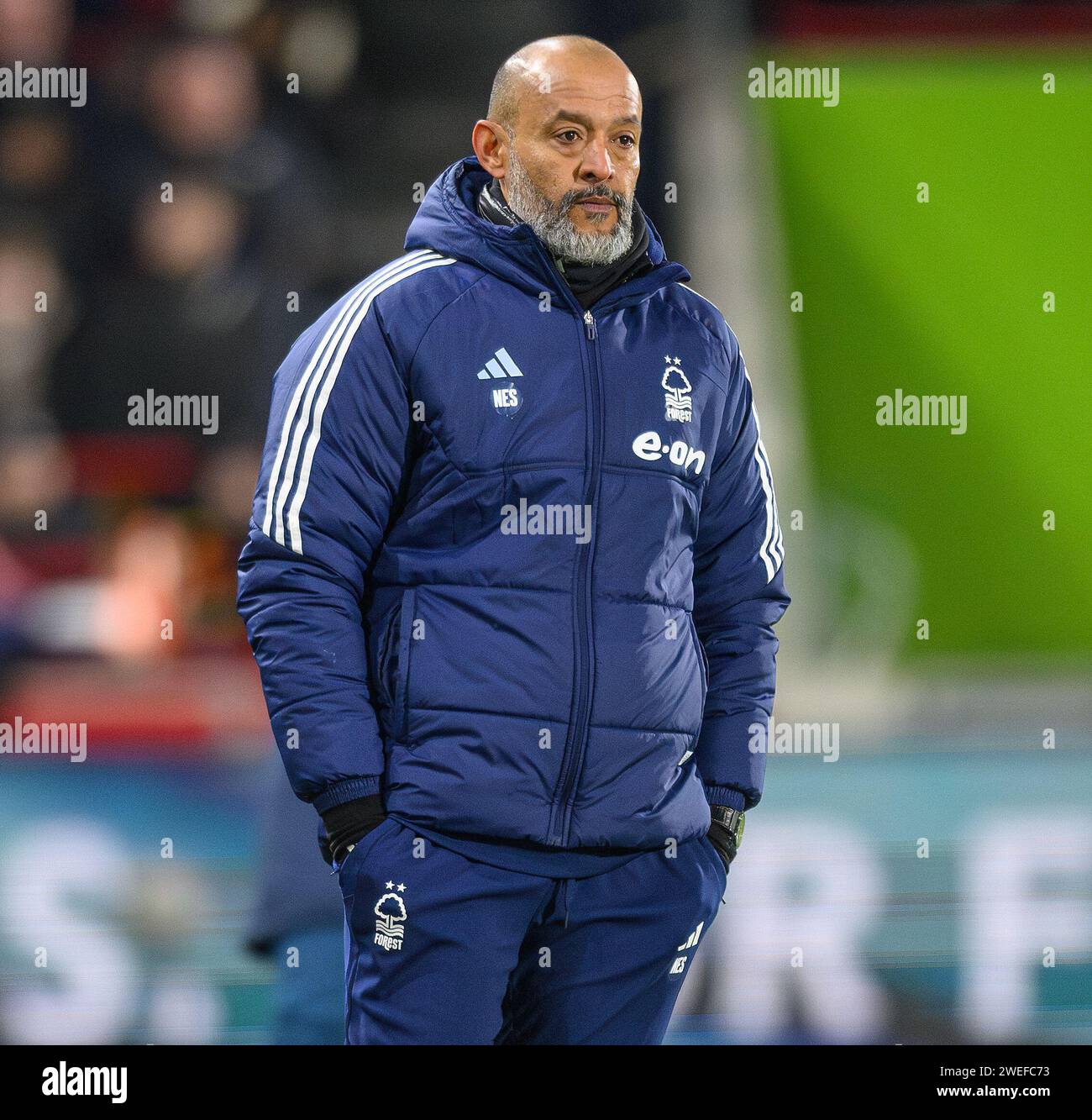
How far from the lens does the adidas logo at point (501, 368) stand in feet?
5.69

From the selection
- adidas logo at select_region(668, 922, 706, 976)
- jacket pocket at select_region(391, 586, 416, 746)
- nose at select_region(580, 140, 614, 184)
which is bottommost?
adidas logo at select_region(668, 922, 706, 976)

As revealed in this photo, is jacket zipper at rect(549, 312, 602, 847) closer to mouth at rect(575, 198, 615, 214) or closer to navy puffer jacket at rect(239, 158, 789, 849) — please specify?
navy puffer jacket at rect(239, 158, 789, 849)

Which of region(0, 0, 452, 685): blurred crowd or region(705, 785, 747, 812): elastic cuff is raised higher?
region(0, 0, 452, 685): blurred crowd

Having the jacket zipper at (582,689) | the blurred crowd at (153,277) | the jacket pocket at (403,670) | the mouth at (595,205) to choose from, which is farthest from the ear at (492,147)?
the blurred crowd at (153,277)

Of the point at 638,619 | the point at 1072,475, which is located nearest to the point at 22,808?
the point at 638,619

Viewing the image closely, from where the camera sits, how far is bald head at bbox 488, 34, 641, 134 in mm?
1806

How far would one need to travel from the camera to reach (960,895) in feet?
10.5

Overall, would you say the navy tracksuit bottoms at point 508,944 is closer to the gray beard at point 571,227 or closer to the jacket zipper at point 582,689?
the jacket zipper at point 582,689

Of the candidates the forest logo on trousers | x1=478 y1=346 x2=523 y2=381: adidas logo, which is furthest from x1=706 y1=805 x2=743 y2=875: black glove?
x1=478 y1=346 x2=523 y2=381: adidas logo

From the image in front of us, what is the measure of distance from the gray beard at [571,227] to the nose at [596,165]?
1cm

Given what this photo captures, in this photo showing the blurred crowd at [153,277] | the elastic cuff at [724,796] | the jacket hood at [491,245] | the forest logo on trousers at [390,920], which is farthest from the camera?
the blurred crowd at [153,277]
